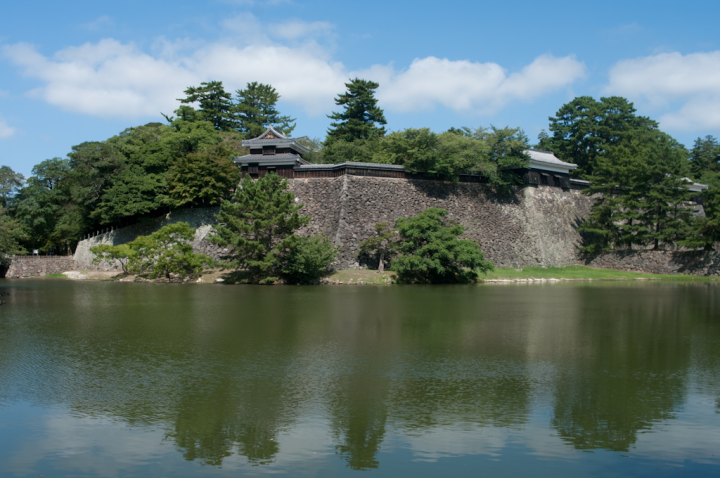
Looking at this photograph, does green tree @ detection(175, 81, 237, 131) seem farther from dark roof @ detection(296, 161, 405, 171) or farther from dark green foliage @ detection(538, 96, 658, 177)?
dark green foliage @ detection(538, 96, 658, 177)

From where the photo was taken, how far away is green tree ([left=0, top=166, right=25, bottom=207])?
42219 mm

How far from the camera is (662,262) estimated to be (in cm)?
3403

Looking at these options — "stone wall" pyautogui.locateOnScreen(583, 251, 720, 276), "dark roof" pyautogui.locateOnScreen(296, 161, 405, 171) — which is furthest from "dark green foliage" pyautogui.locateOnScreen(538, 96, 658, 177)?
"dark roof" pyautogui.locateOnScreen(296, 161, 405, 171)

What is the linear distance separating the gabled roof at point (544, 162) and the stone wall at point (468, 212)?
155 cm

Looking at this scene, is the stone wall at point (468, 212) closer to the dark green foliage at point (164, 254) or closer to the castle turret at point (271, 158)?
the castle turret at point (271, 158)

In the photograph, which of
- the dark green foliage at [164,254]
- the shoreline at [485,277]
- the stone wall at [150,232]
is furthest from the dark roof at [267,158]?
the shoreline at [485,277]

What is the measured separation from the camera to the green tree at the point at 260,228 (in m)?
27.5

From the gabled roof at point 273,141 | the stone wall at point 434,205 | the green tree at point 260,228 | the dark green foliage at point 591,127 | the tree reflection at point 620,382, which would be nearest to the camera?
the tree reflection at point 620,382

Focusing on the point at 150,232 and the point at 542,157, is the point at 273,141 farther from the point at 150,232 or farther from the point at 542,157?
the point at 542,157

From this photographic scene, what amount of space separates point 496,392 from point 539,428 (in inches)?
59.1

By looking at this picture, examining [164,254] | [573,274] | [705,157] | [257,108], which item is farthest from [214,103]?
[705,157]

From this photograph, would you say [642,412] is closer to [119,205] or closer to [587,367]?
[587,367]

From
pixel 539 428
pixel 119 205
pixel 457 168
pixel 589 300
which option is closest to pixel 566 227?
pixel 457 168

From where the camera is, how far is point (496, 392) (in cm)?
818
